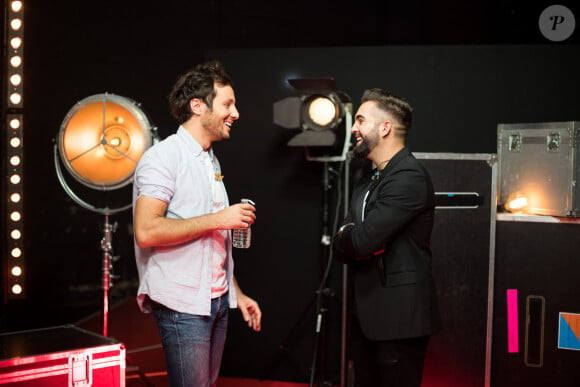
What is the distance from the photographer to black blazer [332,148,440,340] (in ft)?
7.13

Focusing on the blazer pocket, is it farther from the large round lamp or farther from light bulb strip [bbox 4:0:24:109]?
light bulb strip [bbox 4:0:24:109]

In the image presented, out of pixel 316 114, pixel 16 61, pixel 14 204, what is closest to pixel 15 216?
pixel 14 204

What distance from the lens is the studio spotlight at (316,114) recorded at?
3357 millimetres

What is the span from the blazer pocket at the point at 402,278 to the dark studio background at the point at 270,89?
143cm

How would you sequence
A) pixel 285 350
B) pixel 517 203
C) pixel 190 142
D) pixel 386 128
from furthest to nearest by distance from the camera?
pixel 285 350
pixel 517 203
pixel 386 128
pixel 190 142

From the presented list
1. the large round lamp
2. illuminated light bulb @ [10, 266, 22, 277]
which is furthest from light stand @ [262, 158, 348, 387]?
illuminated light bulb @ [10, 266, 22, 277]

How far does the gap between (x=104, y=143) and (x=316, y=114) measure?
4.23ft

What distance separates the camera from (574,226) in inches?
125

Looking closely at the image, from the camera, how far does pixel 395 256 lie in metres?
2.23

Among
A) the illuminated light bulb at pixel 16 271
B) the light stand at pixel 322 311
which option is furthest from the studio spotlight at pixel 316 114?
the illuminated light bulb at pixel 16 271

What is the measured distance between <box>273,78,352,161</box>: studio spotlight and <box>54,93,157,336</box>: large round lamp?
0.89m

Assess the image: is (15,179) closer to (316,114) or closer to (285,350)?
(316,114)

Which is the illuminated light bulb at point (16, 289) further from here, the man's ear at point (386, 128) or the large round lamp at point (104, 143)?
the man's ear at point (386, 128)

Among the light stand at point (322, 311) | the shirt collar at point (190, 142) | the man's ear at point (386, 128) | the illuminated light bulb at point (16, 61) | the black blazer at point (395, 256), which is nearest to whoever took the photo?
the shirt collar at point (190, 142)
